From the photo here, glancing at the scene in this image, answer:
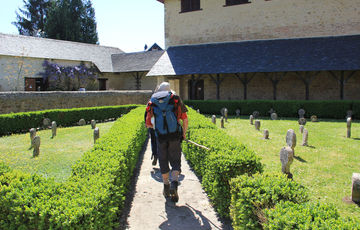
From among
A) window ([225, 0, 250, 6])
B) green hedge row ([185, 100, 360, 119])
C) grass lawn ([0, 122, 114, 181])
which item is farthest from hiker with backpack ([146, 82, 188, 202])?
window ([225, 0, 250, 6])

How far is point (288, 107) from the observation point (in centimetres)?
1608

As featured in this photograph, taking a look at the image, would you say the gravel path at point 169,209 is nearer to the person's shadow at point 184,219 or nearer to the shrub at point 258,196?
the person's shadow at point 184,219

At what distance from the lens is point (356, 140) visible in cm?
936

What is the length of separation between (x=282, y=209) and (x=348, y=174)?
4.43 m

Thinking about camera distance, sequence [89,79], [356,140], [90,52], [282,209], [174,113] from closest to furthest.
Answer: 1. [282,209]
2. [174,113]
3. [356,140]
4. [89,79]
5. [90,52]

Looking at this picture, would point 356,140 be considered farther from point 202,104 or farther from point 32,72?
point 32,72

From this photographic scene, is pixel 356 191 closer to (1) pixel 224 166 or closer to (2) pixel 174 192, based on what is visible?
(1) pixel 224 166

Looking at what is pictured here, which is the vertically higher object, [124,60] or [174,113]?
[124,60]

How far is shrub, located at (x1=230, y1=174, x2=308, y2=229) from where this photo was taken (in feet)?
9.43

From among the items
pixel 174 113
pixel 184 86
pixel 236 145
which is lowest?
pixel 236 145

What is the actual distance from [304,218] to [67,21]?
1642 inches

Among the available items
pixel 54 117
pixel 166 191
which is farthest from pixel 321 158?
pixel 54 117

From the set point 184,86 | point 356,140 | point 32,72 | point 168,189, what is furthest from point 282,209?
point 32,72

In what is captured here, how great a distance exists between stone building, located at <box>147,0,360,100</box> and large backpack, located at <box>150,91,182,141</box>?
14.1 metres
